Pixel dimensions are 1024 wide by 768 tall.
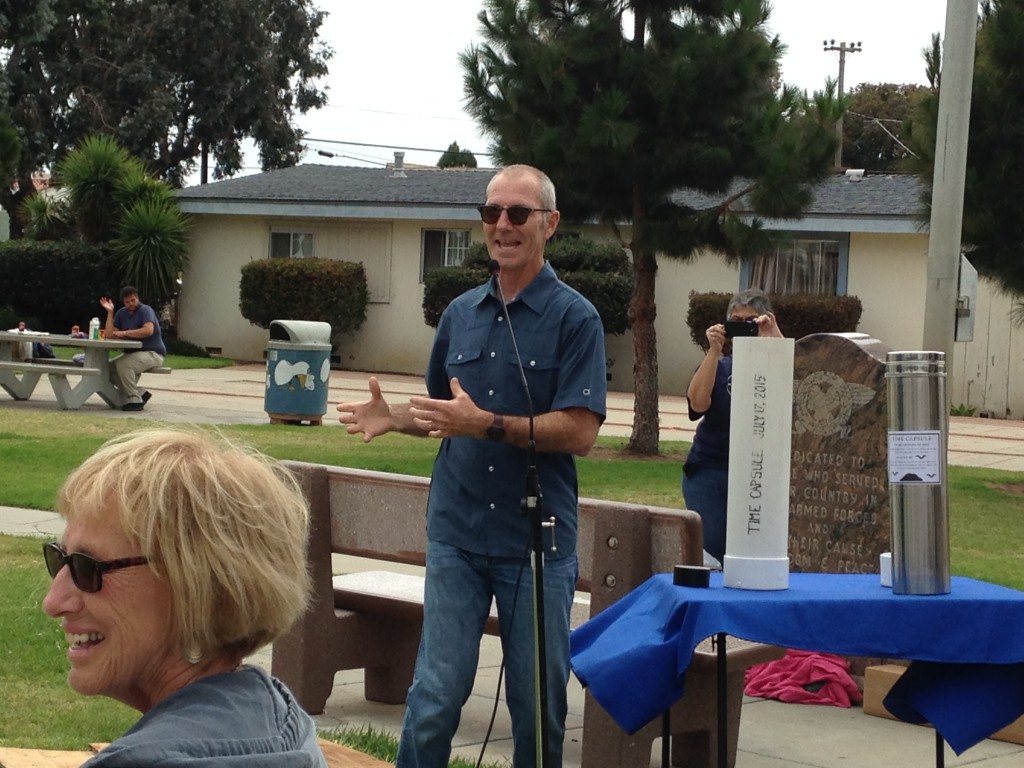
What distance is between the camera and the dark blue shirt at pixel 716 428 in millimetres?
7445

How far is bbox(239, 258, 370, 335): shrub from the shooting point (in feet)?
105

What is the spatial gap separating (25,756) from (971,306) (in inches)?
364

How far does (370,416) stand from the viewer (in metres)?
4.45

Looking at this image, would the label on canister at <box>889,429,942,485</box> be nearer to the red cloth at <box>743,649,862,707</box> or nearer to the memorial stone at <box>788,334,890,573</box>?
the red cloth at <box>743,649,862,707</box>

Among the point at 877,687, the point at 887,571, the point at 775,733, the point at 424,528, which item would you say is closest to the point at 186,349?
the point at 877,687

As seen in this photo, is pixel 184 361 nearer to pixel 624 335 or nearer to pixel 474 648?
pixel 624 335

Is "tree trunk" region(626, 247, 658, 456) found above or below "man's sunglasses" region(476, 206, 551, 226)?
below

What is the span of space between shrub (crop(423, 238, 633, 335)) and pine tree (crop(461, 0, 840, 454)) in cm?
1023

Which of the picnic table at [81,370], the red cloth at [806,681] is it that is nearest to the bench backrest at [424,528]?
the red cloth at [806,681]

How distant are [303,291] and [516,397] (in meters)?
27.8

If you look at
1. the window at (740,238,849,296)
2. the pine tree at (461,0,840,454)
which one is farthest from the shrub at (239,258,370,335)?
the pine tree at (461,0,840,454)

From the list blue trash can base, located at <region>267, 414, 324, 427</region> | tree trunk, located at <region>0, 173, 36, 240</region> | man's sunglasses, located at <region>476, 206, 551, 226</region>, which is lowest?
blue trash can base, located at <region>267, 414, 324, 427</region>

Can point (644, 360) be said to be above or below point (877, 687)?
above

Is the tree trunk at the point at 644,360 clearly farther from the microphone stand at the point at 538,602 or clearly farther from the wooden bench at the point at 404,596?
the microphone stand at the point at 538,602
